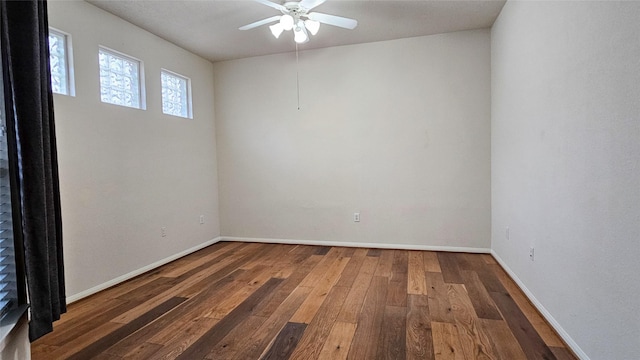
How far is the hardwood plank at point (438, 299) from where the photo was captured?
2309 millimetres

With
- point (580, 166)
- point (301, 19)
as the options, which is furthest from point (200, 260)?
point (580, 166)

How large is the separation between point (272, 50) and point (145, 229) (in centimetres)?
284

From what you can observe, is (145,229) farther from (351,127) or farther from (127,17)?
(351,127)

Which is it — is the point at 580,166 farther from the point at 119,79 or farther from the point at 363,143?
the point at 119,79

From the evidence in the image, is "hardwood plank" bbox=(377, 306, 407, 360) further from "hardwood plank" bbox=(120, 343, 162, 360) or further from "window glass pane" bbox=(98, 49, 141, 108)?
"window glass pane" bbox=(98, 49, 141, 108)

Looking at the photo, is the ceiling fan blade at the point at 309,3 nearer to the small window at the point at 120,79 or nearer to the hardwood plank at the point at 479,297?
the small window at the point at 120,79

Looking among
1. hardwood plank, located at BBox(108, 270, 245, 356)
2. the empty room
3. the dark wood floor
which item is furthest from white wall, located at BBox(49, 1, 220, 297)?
hardwood plank, located at BBox(108, 270, 245, 356)

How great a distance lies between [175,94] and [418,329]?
12.9ft

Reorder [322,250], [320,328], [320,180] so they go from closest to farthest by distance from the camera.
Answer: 1. [320,328]
2. [322,250]
3. [320,180]

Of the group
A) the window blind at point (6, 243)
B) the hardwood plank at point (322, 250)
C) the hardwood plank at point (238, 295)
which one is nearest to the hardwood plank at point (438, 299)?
the hardwood plank at point (322, 250)

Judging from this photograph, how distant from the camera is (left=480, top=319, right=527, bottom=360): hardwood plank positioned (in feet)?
6.01

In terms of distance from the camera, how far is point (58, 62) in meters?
2.69

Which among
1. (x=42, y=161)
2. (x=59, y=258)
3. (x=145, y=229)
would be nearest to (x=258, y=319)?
(x=59, y=258)

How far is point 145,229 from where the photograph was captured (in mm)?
3525
